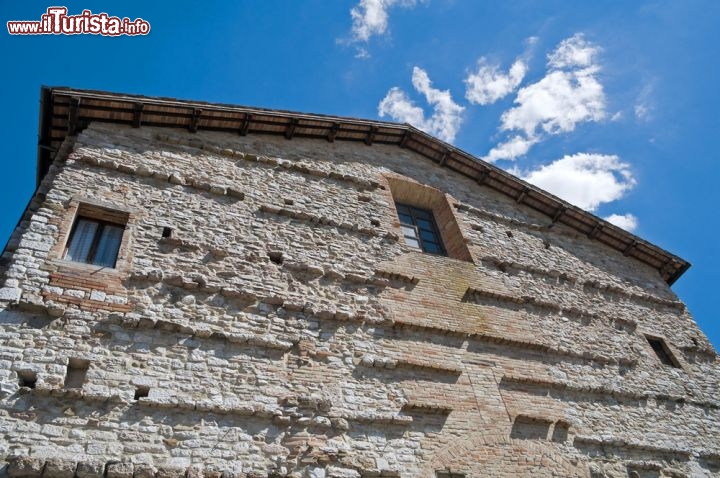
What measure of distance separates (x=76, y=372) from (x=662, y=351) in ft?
32.5

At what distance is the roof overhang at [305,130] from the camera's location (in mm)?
7055

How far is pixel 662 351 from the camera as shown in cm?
926

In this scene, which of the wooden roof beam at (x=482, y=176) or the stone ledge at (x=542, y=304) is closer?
the stone ledge at (x=542, y=304)

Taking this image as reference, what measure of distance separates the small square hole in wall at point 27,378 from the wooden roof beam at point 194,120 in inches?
185

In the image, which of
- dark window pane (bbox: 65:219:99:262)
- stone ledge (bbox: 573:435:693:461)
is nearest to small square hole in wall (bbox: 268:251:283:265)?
dark window pane (bbox: 65:219:99:262)

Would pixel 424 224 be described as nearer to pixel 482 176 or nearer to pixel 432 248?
pixel 432 248

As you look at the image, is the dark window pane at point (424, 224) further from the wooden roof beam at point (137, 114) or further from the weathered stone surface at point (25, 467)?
the weathered stone surface at point (25, 467)

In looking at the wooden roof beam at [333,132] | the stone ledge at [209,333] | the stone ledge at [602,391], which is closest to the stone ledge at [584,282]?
the stone ledge at [602,391]

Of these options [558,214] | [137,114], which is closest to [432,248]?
[558,214]

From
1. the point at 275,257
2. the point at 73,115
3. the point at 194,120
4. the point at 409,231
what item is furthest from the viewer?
the point at 409,231

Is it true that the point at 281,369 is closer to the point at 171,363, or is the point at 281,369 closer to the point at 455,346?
the point at 171,363

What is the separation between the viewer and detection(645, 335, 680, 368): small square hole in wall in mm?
9016

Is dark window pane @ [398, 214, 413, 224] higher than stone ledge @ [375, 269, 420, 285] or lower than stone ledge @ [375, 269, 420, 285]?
higher

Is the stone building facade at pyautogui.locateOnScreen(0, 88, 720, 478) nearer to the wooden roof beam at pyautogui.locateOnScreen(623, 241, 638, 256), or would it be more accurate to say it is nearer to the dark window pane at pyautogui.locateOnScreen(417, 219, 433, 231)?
the dark window pane at pyautogui.locateOnScreen(417, 219, 433, 231)
